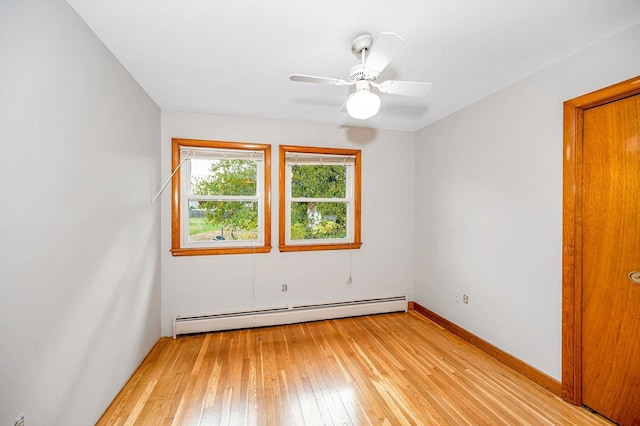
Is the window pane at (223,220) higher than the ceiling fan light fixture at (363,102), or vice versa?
the ceiling fan light fixture at (363,102)

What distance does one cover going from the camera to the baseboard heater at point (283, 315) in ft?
9.72

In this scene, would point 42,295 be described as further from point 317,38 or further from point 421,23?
point 421,23

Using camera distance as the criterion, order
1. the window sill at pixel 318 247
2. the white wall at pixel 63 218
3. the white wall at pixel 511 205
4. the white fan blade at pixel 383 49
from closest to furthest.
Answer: the white wall at pixel 63 218 < the white fan blade at pixel 383 49 < the white wall at pixel 511 205 < the window sill at pixel 318 247

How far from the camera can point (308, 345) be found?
9.06ft

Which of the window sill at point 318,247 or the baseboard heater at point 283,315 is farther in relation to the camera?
the window sill at point 318,247

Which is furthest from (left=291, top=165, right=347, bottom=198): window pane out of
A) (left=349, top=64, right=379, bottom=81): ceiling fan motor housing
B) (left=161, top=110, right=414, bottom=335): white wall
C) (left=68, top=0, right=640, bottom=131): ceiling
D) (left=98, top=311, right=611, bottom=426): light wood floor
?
(left=349, top=64, right=379, bottom=81): ceiling fan motor housing

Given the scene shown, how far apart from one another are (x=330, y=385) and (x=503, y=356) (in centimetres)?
164

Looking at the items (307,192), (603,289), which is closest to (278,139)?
(307,192)

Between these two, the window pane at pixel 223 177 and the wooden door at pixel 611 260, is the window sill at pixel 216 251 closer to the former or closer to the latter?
the window pane at pixel 223 177

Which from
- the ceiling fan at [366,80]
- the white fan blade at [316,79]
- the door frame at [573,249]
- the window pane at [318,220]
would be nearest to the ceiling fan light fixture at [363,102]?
the ceiling fan at [366,80]

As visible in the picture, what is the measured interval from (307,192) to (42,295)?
2.61m

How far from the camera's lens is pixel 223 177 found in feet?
10.6

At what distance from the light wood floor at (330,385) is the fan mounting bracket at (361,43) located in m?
2.47

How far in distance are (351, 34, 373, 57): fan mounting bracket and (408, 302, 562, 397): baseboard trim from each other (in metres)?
2.83
